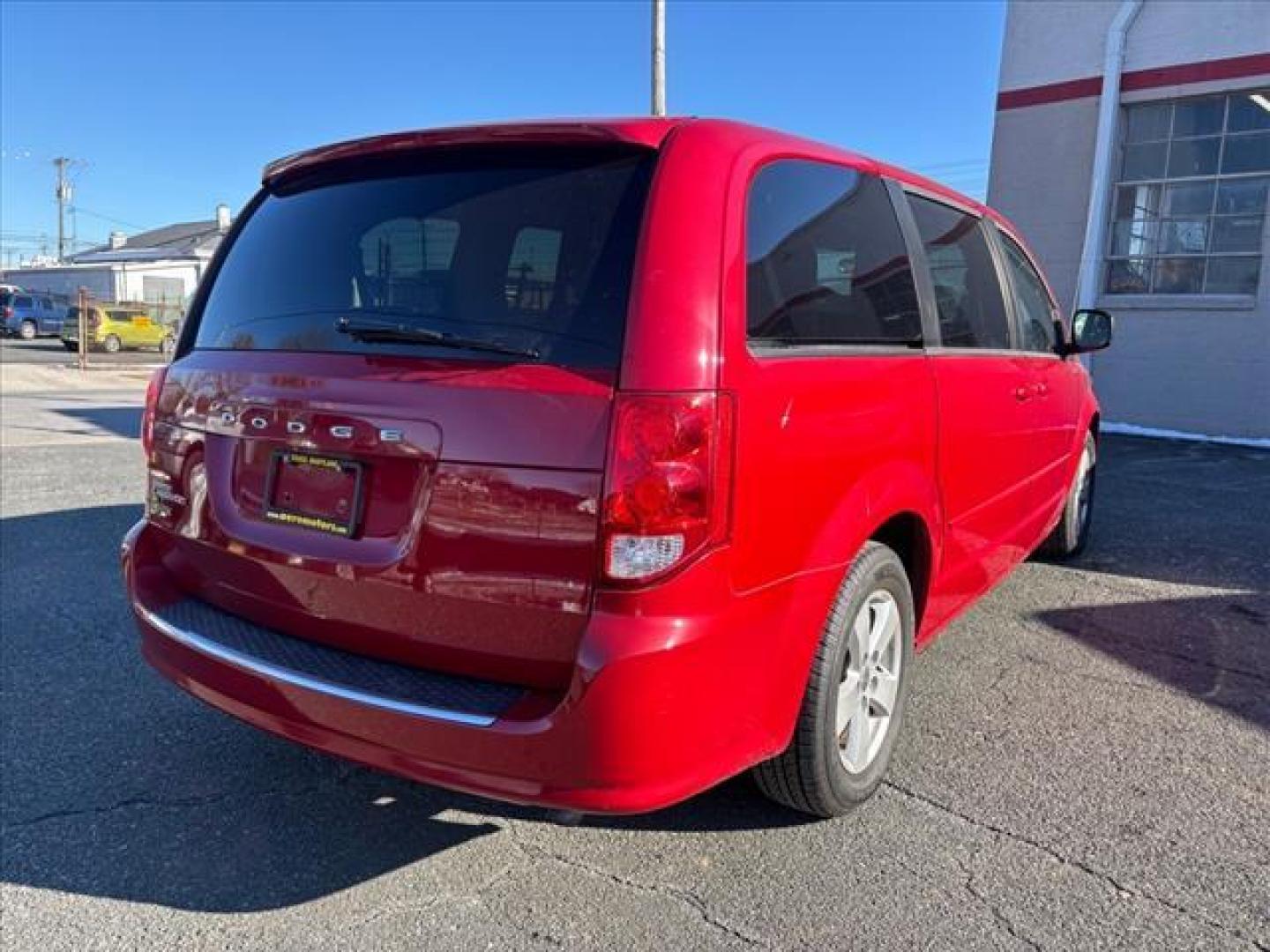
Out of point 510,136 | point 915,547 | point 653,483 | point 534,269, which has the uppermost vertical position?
point 510,136

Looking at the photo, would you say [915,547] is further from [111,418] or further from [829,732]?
[111,418]

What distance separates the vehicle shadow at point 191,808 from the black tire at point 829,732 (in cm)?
18

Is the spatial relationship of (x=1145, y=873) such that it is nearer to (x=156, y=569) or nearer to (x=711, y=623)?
(x=711, y=623)

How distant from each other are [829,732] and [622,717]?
2.61 feet

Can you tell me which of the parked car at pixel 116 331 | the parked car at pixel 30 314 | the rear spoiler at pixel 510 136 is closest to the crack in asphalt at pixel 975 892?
the rear spoiler at pixel 510 136

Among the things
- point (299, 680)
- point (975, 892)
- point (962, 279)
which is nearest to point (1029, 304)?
point (962, 279)

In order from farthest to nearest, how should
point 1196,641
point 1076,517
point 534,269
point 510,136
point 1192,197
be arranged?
point 1192,197 < point 1076,517 < point 1196,641 < point 510,136 < point 534,269

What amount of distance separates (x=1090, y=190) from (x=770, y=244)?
11.6 meters

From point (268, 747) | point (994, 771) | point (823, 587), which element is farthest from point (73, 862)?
point (994, 771)

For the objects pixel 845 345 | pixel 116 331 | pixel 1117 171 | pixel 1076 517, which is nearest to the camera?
pixel 845 345

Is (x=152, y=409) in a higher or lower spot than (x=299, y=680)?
higher

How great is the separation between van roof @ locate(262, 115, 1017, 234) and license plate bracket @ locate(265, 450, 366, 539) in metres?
0.86

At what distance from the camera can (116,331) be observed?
34.4 m

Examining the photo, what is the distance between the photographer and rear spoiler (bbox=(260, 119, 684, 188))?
7.56 ft
